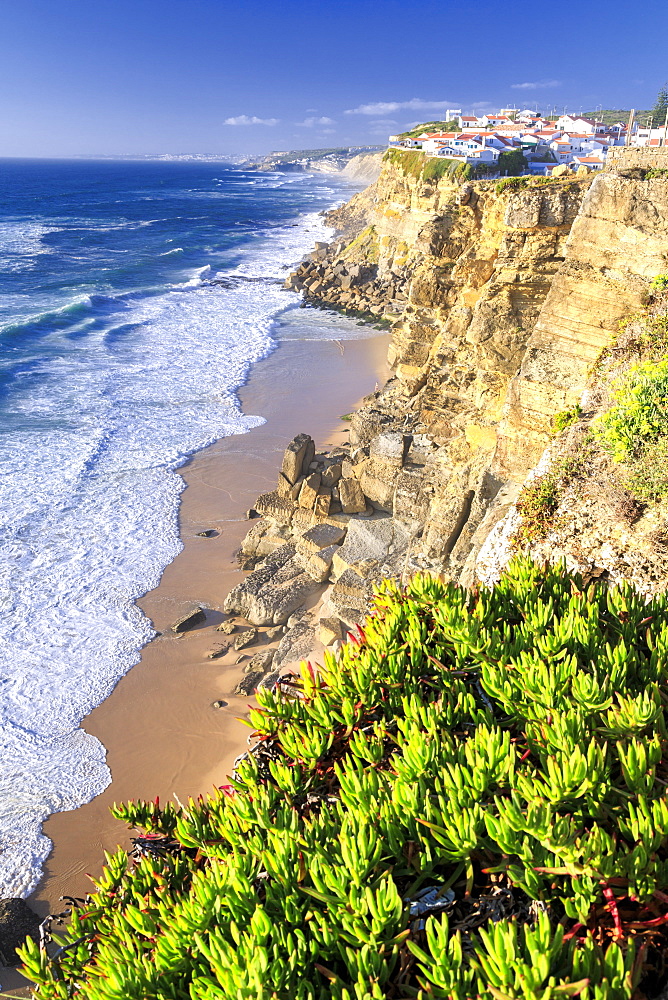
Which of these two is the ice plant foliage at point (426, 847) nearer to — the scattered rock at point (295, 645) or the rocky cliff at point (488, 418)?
the rocky cliff at point (488, 418)

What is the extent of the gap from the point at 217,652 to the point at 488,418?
724 cm

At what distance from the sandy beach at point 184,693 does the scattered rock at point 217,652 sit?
101mm

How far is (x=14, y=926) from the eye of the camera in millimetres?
7914

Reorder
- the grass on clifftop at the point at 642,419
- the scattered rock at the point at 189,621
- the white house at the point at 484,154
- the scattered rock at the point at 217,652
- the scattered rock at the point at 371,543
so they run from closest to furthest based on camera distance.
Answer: the grass on clifftop at the point at 642,419
the scattered rock at the point at 371,543
the scattered rock at the point at 217,652
the scattered rock at the point at 189,621
the white house at the point at 484,154

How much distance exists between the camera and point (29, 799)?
9.96 meters

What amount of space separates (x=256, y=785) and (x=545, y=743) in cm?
145

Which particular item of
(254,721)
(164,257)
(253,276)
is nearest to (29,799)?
(254,721)

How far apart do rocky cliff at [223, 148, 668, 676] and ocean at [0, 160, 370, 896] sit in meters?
3.36

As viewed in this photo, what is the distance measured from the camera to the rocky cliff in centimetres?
599

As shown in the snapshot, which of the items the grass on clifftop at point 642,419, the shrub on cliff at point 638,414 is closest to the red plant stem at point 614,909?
the grass on clifftop at point 642,419

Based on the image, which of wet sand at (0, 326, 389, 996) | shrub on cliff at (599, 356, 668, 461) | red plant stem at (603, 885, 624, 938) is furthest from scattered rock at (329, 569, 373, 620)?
red plant stem at (603, 885, 624, 938)

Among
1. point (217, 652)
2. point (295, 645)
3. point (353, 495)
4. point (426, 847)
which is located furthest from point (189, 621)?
point (426, 847)

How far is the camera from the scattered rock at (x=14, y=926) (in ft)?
25.0

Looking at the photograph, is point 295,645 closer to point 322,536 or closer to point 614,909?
point 322,536
